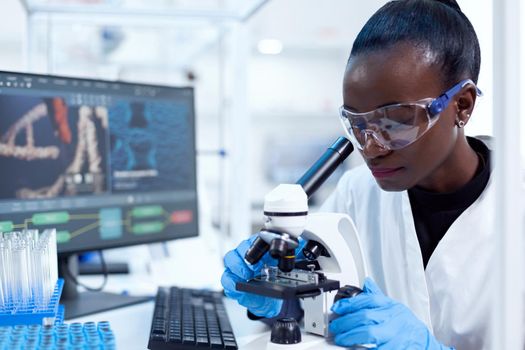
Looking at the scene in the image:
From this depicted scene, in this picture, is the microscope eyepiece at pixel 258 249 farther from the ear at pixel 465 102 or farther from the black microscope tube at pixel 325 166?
the ear at pixel 465 102

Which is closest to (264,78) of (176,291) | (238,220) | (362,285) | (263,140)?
(263,140)

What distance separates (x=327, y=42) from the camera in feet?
17.0

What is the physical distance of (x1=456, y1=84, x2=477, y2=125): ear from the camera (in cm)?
105

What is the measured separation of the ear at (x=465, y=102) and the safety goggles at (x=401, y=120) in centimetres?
1

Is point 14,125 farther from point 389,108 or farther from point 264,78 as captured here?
point 264,78

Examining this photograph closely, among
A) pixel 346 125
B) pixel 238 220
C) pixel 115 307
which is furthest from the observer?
pixel 238 220

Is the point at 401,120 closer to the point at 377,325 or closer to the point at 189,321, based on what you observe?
the point at 377,325

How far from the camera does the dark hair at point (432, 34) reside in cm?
103

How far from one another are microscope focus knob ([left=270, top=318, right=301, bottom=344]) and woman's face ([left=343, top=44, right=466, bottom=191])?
357 millimetres

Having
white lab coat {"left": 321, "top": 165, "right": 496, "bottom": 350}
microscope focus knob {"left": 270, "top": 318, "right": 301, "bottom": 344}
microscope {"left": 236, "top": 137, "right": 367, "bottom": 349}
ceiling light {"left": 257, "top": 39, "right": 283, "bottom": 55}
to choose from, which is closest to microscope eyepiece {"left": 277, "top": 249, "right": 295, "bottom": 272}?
microscope {"left": 236, "top": 137, "right": 367, "bottom": 349}

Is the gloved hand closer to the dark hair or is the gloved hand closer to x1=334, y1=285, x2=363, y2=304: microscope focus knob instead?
x1=334, y1=285, x2=363, y2=304: microscope focus knob

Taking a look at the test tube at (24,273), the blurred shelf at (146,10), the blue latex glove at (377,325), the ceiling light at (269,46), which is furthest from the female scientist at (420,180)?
the ceiling light at (269,46)

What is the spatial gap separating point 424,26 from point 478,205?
40cm

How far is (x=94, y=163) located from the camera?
1381 mm
